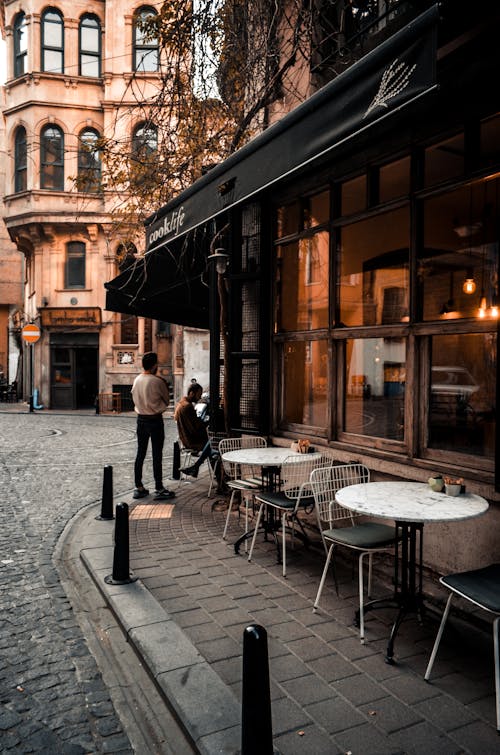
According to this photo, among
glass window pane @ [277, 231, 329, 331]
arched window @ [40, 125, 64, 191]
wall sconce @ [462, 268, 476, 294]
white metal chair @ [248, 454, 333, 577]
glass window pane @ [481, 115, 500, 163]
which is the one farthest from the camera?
arched window @ [40, 125, 64, 191]

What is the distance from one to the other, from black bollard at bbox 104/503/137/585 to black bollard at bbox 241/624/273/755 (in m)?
2.60

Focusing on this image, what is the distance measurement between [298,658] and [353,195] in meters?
4.23

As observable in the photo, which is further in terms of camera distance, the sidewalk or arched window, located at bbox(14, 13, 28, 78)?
arched window, located at bbox(14, 13, 28, 78)

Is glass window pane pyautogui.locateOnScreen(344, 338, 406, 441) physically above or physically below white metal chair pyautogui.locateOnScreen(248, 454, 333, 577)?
above

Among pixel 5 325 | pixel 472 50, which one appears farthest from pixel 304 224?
pixel 5 325

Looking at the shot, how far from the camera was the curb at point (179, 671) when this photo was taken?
109 inches

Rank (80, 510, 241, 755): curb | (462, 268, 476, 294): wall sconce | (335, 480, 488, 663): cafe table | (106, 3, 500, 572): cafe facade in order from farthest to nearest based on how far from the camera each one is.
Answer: (462, 268, 476, 294): wall sconce, (106, 3, 500, 572): cafe facade, (335, 480, 488, 663): cafe table, (80, 510, 241, 755): curb

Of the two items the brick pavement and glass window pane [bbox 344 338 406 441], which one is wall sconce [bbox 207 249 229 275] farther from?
the brick pavement

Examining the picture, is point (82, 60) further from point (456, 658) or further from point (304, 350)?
point (456, 658)

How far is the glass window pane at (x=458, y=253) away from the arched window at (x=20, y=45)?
83.6 feet

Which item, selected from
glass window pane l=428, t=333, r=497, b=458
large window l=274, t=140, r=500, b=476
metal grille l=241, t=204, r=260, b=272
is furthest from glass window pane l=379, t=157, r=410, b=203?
metal grille l=241, t=204, r=260, b=272

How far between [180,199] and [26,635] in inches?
175

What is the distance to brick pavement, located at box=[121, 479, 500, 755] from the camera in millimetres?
2770

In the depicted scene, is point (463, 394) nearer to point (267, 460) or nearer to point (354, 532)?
point (354, 532)
